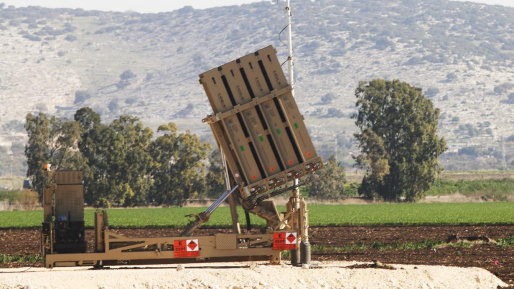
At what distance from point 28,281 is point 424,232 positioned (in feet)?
90.4

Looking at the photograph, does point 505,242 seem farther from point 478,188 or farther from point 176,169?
point 478,188

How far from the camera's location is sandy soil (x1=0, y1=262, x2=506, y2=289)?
22.2 metres

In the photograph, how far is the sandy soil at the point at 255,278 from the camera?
2223cm

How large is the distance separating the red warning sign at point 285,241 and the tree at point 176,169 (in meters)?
77.6

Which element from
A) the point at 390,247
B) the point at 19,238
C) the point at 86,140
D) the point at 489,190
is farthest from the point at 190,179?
the point at 390,247

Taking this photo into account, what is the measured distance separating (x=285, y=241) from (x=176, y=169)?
79565 millimetres

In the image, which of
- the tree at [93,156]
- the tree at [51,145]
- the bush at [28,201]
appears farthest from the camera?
the tree at [51,145]

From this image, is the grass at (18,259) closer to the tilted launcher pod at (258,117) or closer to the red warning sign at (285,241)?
the red warning sign at (285,241)

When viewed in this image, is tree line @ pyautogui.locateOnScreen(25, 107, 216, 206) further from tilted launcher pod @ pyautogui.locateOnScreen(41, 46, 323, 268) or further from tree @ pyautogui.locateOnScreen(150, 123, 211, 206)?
tilted launcher pod @ pyautogui.locateOnScreen(41, 46, 323, 268)

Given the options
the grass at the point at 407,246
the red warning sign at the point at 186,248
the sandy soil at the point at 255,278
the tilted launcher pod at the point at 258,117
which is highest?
the tilted launcher pod at the point at 258,117

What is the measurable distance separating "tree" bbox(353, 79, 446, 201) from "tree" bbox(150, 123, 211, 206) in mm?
18182

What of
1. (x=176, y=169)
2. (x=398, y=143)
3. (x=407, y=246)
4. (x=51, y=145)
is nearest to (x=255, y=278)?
(x=407, y=246)

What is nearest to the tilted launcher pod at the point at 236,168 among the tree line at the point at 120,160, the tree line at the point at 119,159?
the tree line at the point at 119,159

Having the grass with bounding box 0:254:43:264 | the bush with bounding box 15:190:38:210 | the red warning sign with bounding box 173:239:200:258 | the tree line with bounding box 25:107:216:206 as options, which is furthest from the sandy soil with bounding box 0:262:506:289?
the bush with bounding box 15:190:38:210
